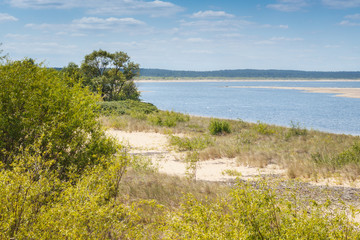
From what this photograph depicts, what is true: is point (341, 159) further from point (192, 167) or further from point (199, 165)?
point (192, 167)

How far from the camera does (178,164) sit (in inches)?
560

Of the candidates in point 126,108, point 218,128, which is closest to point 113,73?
point 126,108

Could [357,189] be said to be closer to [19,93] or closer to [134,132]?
[19,93]

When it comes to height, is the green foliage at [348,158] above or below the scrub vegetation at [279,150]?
above

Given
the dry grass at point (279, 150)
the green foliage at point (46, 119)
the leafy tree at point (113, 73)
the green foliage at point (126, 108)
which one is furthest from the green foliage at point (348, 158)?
the leafy tree at point (113, 73)

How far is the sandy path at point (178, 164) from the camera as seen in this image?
39.2ft

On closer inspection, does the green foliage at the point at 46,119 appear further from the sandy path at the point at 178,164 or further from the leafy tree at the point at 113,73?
the leafy tree at the point at 113,73

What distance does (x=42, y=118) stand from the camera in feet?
25.8

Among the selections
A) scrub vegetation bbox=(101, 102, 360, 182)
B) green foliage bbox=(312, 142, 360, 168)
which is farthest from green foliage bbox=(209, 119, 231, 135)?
green foliage bbox=(312, 142, 360, 168)

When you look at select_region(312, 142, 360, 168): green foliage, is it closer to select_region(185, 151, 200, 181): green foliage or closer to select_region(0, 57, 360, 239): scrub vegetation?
select_region(0, 57, 360, 239): scrub vegetation

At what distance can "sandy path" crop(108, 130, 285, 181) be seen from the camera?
39.2 feet

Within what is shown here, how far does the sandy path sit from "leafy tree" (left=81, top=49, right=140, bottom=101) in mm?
22569

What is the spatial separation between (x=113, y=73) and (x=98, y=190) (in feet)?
128

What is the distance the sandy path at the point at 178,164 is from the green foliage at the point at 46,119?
4.61ft
